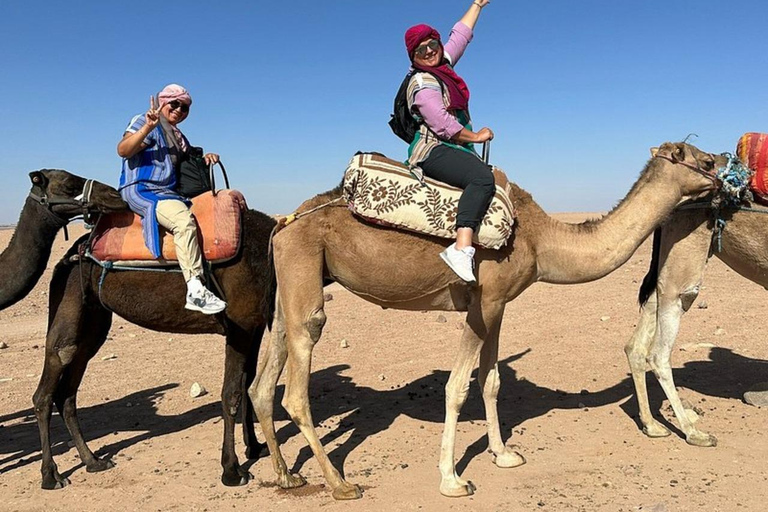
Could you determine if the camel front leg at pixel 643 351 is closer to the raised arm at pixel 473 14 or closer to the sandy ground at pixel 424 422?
the sandy ground at pixel 424 422

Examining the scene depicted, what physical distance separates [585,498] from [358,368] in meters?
4.67

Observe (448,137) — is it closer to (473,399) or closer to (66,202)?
(66,202)

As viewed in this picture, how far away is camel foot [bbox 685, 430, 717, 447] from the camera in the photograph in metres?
5.49

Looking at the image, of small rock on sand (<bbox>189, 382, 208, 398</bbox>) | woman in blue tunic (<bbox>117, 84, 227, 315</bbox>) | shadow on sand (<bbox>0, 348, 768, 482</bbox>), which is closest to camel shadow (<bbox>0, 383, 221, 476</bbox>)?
shadow on sand (<bbox>0, 348, 768, 482</bbox>)

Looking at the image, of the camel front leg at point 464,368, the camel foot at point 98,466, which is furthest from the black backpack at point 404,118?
the camel foot at point 98,466

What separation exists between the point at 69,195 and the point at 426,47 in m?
3.26

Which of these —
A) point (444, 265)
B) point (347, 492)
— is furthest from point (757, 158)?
point (347, 492)

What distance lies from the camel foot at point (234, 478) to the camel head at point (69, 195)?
2.40m

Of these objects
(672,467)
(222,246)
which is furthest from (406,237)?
(672,467)

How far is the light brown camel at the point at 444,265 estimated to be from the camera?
483 cm

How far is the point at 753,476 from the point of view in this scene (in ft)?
15.7

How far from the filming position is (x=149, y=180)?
533 centimetres

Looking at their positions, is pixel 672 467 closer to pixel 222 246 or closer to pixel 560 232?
pixel 560 232

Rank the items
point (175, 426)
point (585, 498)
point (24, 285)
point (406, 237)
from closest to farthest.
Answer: point (585, 498) → point (406, 237) → point (24, 285) → point (175, 426)
